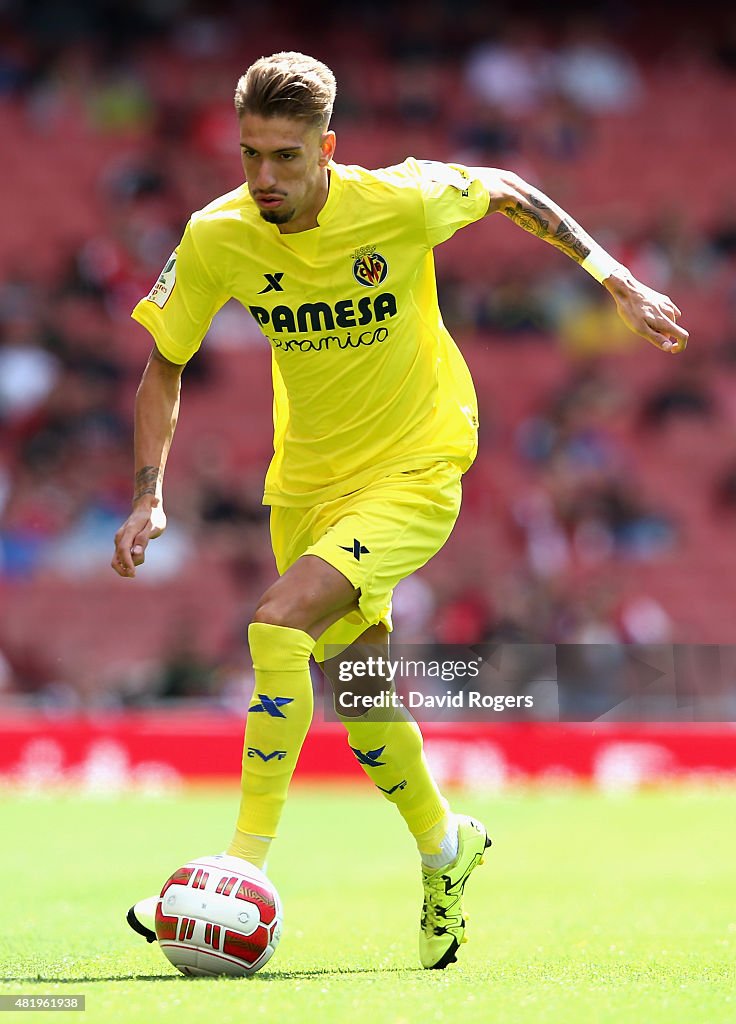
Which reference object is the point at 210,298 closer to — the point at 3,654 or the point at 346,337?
the point at 346,337

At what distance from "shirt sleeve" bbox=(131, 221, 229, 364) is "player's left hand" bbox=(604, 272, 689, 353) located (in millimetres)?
1346

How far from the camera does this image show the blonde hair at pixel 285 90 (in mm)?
4988

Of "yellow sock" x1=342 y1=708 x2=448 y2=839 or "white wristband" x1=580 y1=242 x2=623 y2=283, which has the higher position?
"white wristband" x1=580 y1=242 x2=623 y2=283

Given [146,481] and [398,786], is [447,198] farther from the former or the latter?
[398,786]

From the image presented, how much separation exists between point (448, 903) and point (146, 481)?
1819 mm

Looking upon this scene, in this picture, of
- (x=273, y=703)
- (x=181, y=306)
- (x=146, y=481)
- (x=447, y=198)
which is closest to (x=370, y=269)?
(x=447, y=198)

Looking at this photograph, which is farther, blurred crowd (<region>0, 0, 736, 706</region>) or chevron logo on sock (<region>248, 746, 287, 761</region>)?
blurred crowd (<region>0, 0, 736, 706</region>)

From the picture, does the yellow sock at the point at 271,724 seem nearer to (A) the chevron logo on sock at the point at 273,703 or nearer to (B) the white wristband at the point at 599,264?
(A) the chevron logo on sock at the point at 273,703

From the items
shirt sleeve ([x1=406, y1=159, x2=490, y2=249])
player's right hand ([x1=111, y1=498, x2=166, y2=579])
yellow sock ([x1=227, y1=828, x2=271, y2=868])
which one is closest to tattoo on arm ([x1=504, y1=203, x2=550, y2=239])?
shirt sleeve ([x1=406, y1=159, x2=490, y2=249])

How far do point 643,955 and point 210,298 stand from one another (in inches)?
105

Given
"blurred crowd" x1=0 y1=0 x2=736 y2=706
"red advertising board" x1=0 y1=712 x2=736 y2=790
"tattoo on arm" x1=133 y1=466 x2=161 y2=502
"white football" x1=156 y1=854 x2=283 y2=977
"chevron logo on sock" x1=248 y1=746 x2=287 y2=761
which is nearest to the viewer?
"white football" x1=156 y1=854 x2=283 y2=977

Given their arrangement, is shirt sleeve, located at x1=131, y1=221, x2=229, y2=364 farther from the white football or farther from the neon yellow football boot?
the neon yellow football boot

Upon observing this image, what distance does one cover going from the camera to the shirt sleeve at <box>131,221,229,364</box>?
5.46 meters

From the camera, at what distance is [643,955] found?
5457 millimetres
